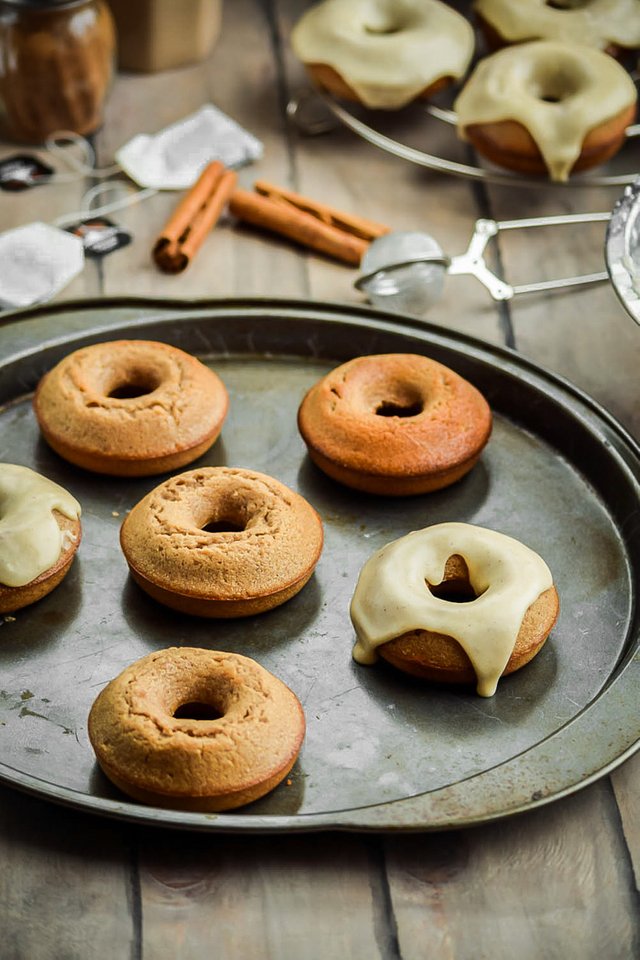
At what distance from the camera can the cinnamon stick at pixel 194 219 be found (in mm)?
2510

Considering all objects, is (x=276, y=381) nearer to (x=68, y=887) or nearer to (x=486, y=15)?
(x=68, y=887)

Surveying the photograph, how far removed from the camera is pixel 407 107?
9.79 ft

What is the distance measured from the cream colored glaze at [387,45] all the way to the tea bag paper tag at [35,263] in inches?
29.3

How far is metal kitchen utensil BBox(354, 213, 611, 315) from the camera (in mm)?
2318

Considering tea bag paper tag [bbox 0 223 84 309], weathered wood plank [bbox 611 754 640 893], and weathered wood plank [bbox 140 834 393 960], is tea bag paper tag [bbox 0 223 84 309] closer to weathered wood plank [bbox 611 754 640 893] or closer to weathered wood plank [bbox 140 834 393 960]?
weathered wood plank [bbox 140 834 393 960]

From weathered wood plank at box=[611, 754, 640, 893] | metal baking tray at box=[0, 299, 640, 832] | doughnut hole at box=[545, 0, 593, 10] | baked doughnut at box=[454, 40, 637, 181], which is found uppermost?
doughnut hole at box=[545, 0, 593, 10]

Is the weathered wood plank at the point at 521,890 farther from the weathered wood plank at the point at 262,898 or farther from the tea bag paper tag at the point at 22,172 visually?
the tea bag paper tag at the point at 22,172

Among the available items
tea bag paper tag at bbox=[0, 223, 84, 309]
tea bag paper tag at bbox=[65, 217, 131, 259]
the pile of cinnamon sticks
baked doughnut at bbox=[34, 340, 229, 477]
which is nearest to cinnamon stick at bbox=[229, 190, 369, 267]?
the pile of cinnamon sticks

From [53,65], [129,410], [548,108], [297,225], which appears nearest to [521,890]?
[129,410]

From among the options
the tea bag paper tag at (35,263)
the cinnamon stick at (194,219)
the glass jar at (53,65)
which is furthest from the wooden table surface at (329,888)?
the glass jar at (53,65)

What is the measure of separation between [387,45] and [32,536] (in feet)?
5.10

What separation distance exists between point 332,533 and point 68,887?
0.70 m

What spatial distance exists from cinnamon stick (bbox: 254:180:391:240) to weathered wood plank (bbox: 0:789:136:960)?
150 cm

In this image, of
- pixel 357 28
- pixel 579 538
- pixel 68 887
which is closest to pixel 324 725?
pixel 68 887
